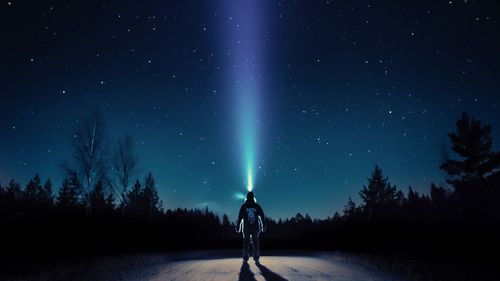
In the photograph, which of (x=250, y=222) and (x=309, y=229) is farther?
(x=309, y=229)

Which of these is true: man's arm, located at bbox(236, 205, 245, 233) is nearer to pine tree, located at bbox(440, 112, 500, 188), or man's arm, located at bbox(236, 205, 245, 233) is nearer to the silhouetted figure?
the silhouetted figure

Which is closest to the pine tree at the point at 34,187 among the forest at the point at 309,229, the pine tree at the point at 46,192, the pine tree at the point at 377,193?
the pine tree at the point at 46,192

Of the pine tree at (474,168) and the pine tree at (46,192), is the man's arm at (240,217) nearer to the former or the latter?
the pine tree at (474,168)

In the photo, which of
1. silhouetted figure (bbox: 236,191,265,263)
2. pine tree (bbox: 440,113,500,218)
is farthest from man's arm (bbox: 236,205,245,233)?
pine tree (bbox: 440,113,500,218)

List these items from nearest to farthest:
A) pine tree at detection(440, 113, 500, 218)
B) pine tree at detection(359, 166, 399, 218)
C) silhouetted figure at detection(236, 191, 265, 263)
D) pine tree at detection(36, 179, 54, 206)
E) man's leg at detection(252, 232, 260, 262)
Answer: man's leg at detection(252, 232, 260, 262) < silhouetted figure at detection(236, 191, 265, 263) < pine tree at detection(440, 113, 500, 218) < pine tree at detection(359, 166, 399, 218) < pine tree at detection(36, 179, 54, 206)

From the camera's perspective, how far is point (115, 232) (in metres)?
20.7

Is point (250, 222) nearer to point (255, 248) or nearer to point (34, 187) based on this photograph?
point (255, 248)

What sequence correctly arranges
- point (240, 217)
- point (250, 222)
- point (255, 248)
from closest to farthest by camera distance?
point (255, 248) → point (250, 222) → point (240, 217)

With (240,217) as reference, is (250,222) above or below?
below

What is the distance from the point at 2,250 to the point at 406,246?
1475 centimetres

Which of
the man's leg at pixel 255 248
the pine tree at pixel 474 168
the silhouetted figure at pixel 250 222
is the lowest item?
the man's leg at pixel 255 248

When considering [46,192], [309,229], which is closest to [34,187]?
[46,192]

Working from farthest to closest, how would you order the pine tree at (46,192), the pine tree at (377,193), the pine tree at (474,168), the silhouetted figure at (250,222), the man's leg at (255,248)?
the pine tree at (46,192)
the pine tree at (377,193)
the pine tree at (474,168)
the silhouetted figure at (250,222)
the man's leg at (255,248)

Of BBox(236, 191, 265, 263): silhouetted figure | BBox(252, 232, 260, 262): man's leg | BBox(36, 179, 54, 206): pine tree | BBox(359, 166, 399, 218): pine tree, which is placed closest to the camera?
BBox(252, 232, 260, 262): man's leg
